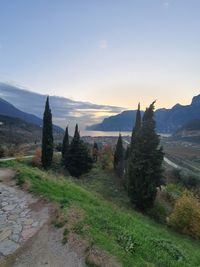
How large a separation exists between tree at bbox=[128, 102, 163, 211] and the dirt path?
57.4 ft

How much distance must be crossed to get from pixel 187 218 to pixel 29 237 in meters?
17.1

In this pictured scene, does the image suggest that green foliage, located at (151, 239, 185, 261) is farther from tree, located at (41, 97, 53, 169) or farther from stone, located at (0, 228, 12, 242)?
tree, located at (41, 97, 53, 169)

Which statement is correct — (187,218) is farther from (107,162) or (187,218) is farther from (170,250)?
(107,162)

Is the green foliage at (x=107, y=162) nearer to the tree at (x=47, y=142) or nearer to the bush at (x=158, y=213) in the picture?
the tree at (x=47, y=142)

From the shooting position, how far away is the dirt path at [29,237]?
12.3m

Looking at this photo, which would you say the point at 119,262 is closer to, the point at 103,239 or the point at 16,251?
the point at 103,239

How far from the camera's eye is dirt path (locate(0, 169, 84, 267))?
40.4ft

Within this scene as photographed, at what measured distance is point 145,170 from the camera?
3484 cm

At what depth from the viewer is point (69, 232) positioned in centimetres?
1383

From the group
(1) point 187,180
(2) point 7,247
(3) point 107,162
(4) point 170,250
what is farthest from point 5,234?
(1) point 187,180

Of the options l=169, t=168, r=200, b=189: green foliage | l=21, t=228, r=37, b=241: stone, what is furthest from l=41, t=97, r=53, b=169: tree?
l=21, t=228, r=37, b=241: stone

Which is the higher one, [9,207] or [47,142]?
[47,142]

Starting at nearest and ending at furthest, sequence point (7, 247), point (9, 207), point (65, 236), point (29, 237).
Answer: point (7, 247) → point (65, 236) → point (29, 237) → point (9, 207)

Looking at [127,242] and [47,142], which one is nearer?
[127,242]
